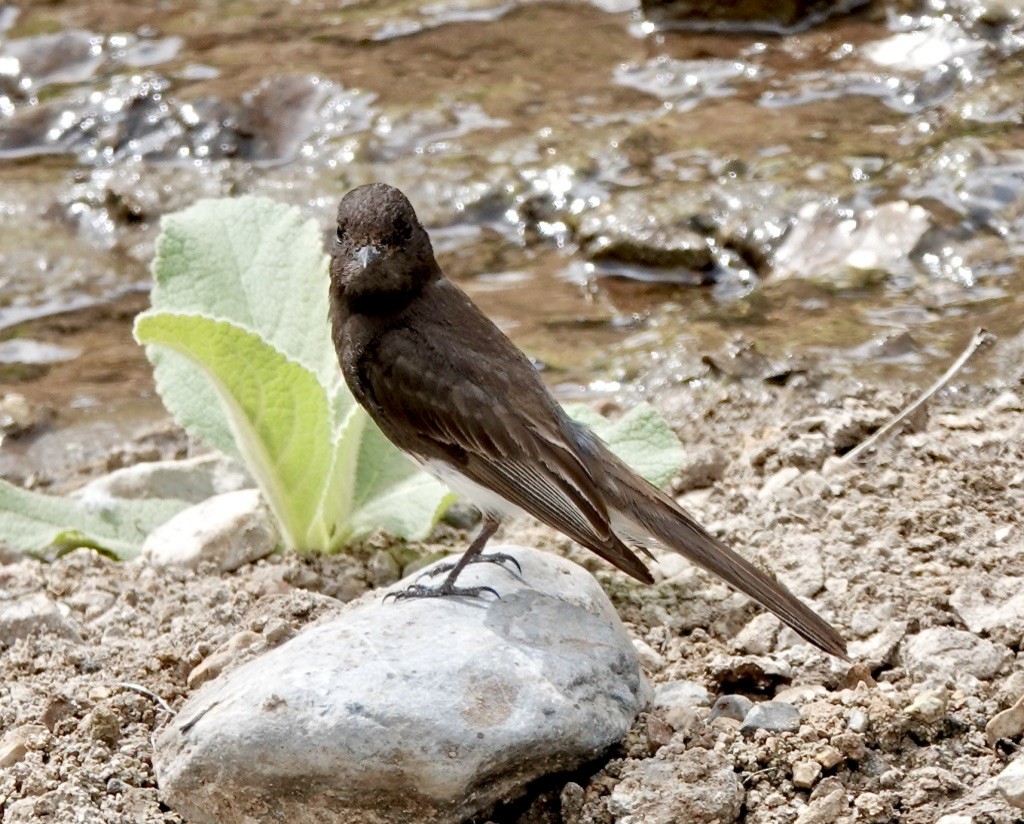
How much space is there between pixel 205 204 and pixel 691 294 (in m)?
3.03

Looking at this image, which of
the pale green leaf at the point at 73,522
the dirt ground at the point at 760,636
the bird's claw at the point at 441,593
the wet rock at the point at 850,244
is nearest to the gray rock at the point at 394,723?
the dirt ground at the point at 760,636

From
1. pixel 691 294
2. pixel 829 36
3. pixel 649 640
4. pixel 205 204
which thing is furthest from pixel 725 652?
pixel 829 36

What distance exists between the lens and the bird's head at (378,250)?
15.9 feet

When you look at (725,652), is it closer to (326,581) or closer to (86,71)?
(326,581)

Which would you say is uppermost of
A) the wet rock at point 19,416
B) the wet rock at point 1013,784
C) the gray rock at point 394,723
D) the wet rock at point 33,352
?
the gray rock at point 394,723

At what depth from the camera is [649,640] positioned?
476cm

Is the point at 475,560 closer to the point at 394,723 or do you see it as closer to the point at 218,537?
the point at 394,723

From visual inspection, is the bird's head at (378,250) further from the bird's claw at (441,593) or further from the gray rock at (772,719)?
the gray rock at (772,719)

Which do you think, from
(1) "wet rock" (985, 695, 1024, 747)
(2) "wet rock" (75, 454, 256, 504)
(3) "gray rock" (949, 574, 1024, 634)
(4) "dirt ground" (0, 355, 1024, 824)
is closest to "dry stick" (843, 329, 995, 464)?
(4) "dirt ground" (0, 355, 1024, 824)

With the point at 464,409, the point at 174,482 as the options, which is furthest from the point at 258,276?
the point at 464,409

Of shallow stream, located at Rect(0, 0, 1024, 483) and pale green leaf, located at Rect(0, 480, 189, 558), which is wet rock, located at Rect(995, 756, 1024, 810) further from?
pale green leaf, located at Rect(0, 480, 189, 558)

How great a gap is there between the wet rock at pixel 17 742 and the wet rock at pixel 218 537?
3.70 ft

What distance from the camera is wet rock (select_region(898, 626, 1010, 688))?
13.5 feet

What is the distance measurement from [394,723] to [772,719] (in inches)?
39.0
